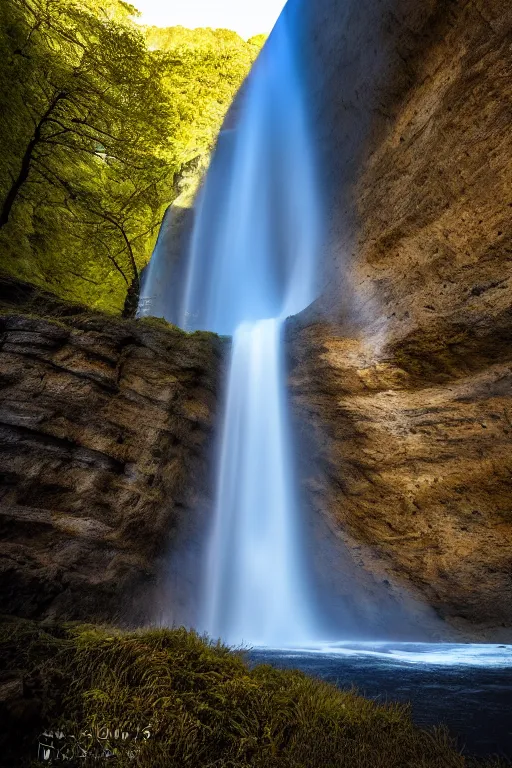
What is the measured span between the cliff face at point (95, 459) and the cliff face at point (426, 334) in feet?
12.2

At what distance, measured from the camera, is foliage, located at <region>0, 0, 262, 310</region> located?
11750mm

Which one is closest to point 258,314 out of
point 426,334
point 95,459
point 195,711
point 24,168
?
point 426,334

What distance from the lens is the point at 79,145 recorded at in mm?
12906

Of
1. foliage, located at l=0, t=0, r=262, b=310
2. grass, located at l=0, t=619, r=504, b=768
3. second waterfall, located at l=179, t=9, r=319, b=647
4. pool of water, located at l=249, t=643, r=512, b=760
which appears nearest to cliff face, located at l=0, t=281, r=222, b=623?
second waterfall, located at l=179, t=9, r=319, b=647

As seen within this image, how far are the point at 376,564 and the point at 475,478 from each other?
3.46m

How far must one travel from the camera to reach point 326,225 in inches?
588

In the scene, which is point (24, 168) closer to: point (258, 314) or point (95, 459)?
point (95, 459)

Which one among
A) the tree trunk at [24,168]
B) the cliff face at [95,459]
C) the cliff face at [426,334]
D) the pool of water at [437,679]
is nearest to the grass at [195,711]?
the pool of water at [437,679]

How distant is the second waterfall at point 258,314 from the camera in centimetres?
1112

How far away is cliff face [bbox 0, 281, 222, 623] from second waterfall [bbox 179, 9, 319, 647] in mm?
1130

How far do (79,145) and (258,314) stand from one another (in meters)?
8.49

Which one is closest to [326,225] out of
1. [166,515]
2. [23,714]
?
[166,515]

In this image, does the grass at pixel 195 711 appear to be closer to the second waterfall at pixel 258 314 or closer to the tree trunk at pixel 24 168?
the second waterfall at pixel 258 314

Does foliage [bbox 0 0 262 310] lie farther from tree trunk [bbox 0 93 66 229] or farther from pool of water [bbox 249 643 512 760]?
pool of water [bbox 249 643 512 760]
